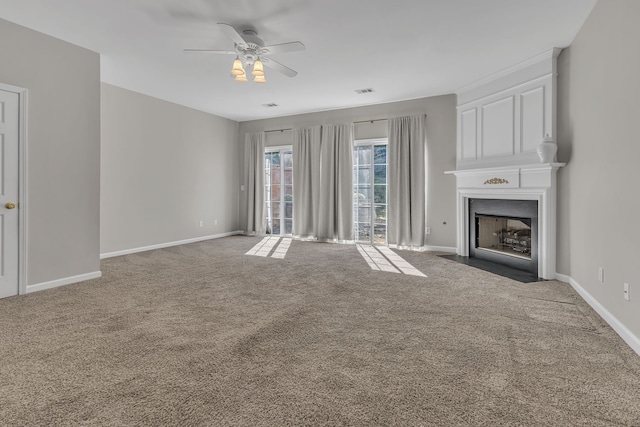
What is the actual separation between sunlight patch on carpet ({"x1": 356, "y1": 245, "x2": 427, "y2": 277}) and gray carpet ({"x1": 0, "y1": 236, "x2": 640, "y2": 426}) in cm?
76

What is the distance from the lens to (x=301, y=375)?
196cm

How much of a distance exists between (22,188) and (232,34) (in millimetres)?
2718

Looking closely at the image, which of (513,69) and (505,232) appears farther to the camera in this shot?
(505,232)

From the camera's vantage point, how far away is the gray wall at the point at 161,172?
5.62 metres

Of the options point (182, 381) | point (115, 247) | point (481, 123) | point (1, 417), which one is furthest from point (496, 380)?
point (115, 247)

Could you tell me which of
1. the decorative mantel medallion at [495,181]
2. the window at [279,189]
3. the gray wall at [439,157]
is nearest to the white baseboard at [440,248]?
the gray wall at [439,157]

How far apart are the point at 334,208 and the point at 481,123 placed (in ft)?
10.5

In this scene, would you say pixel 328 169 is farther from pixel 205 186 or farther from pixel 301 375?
pixel 301 375

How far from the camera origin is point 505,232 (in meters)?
5.19

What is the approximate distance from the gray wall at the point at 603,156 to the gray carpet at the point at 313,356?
0.41 meters

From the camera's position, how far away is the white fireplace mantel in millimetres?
4188

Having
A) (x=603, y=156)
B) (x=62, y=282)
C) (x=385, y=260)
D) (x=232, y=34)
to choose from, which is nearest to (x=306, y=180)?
(x=385, y=260)

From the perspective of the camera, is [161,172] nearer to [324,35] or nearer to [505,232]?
[324,35]

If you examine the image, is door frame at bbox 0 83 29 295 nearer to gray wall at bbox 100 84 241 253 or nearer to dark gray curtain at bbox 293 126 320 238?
gray wall at bbox 100 84 241 253
